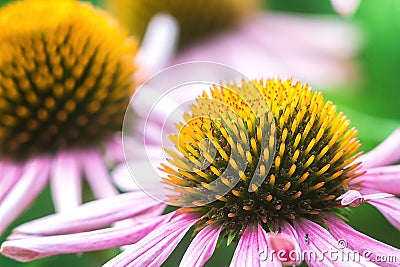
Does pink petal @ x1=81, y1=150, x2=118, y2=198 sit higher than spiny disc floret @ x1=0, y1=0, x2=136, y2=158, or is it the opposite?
spiny disc floret @ x1=0, y1=0, x2=136, y2=158

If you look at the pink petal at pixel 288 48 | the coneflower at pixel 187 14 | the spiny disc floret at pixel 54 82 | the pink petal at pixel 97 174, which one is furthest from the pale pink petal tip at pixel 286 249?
the coneflower at pixel 187 14

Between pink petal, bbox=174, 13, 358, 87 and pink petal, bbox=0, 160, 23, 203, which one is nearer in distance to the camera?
pink petal, bbox=0, 160, 23, 203

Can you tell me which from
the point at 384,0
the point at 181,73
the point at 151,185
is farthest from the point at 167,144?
the point at 384,0

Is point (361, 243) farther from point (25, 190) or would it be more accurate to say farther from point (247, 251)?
point (25, 190)

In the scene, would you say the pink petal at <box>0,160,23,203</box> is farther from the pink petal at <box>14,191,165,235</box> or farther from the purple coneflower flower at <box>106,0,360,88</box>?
the purple coneflower flower at <box>106,0,360,88</box>

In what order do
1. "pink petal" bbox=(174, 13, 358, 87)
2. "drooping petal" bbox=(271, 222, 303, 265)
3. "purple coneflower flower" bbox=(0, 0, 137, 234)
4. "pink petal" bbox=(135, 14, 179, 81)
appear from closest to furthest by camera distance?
1. "drooping petal" bbox=(271, 222, 303, 265)
2. "purple coneflower flower" bbox=(0, 0, 137, 234)
3. "pink petal" bbox=(135, 14, 179, 81)
4. "pink petal" bbox=(174, 13, 358, 87)

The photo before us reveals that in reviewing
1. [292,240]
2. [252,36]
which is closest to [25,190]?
[292,240]

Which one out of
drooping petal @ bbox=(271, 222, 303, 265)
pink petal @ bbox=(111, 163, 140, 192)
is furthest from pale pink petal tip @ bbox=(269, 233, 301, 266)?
pink petal @ bbox=(111, 163, 140, 192)

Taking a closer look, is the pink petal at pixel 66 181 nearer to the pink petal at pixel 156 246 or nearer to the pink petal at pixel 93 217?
the pink petal at pixel 93 217
